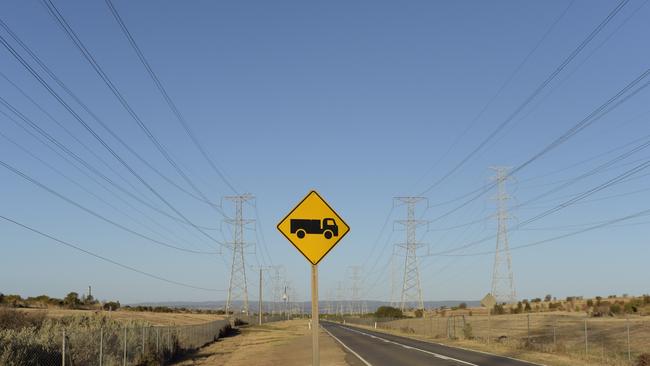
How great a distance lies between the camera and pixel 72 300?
8475 cm

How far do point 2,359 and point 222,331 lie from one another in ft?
155

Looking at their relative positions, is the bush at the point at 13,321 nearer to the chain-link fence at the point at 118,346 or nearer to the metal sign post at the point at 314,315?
the chain-link fence at the point at 118,346

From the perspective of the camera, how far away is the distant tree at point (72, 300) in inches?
3240

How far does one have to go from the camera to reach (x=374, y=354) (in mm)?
32281

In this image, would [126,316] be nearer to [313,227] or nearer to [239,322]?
[239,322]

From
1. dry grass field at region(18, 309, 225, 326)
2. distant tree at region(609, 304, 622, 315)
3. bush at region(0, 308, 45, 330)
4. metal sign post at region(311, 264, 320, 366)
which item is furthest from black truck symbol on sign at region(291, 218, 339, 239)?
distant tree at region(609, 304, 622, 315)

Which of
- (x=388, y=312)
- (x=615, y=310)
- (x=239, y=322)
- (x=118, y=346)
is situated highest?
(x=118, y=346)

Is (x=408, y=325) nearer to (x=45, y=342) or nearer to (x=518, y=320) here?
(x=518, y=320)

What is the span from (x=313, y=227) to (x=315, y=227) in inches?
1.4

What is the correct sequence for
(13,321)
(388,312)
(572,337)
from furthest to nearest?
1. (388,312)
2. (572,337)
3. (13,321)

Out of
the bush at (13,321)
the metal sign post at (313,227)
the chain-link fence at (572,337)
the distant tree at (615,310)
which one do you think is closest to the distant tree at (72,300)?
the chain-link fence at (572,337)

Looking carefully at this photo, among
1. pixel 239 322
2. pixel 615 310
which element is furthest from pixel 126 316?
pixel 615 310

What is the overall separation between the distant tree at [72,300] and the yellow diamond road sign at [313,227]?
3030 inches

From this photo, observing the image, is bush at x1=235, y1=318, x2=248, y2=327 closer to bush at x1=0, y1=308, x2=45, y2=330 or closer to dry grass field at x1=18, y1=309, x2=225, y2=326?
dry grass field at x1=18, y1=309, x2=225, y2=326
